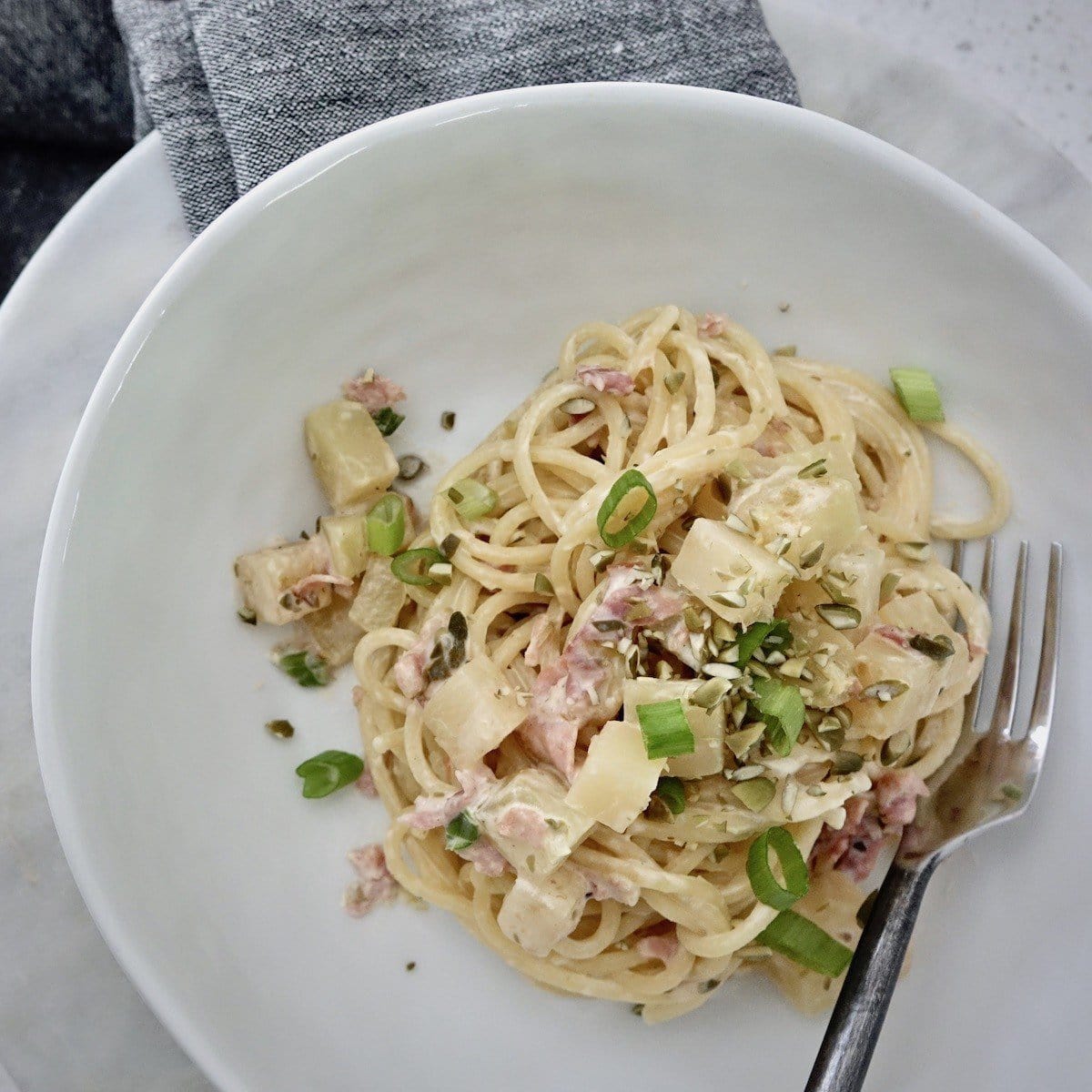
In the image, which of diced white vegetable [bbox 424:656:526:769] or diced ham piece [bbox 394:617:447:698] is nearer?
diced white vegetable [bbox 424:656:526:769]

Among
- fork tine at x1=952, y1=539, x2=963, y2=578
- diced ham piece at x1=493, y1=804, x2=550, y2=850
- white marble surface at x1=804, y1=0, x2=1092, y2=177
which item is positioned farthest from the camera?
white marble surface at x1=804, y1=0, x2=1092, y2=177

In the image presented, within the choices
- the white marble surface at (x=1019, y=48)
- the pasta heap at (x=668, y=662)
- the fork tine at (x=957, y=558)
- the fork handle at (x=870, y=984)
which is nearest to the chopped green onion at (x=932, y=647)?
the pasta heap at (x=668, y=662)

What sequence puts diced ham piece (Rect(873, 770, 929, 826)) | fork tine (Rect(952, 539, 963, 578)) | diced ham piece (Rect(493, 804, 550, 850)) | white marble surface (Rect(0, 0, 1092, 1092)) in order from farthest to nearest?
fork tine (Rect(952, 539, 963, 578)), white marble surface (Rect(0, 0, 1092, 1092)), diced ham piece (Rect(873, 770, 929, 826)), diced ham piece (Rect(493, 804, 550, 850))

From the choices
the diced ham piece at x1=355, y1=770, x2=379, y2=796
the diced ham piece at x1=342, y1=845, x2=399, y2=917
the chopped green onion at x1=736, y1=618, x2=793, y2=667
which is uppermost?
the chopped green onion at x1=736, y1=618, x2=793, y2=667

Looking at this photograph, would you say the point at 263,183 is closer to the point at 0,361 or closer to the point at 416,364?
the point at 416,364

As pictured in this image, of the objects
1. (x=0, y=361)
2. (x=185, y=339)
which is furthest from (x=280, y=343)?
(x=0, y=361)

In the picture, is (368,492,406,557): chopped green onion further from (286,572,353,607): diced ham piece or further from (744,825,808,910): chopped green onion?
(744,825,808,910): chopped green onion

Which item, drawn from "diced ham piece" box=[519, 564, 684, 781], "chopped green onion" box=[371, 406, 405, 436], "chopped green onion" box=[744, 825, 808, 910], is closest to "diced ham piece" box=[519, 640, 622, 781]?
"diced ham piece" box=[519, 564, 684, 781]

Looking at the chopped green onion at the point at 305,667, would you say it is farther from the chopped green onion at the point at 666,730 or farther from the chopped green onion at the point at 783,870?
the chopped green onion at the point at 783,870
